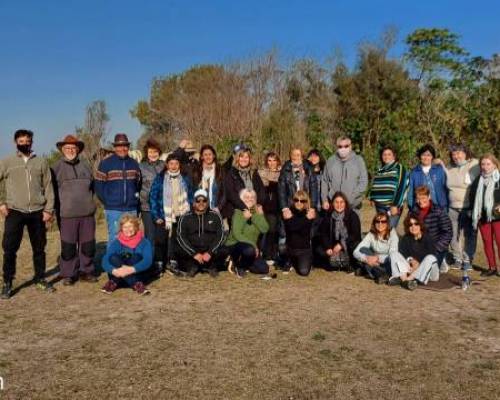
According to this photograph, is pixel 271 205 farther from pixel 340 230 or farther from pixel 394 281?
pixel 394 281

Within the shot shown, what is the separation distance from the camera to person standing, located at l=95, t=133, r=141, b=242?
663cm

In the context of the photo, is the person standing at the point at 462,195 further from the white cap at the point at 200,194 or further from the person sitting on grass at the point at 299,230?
the white cap at the point at 200,194

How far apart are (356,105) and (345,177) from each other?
14.9 metres

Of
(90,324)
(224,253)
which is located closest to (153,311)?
(90,324)

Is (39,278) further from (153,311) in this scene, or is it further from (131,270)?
(153,311)

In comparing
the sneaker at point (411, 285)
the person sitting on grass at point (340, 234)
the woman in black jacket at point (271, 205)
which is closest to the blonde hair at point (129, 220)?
the woman in black jacket at point (271, 205)

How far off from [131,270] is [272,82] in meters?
16.8

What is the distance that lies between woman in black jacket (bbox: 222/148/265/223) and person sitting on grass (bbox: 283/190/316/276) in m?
0.55

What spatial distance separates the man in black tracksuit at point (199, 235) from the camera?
684 cm


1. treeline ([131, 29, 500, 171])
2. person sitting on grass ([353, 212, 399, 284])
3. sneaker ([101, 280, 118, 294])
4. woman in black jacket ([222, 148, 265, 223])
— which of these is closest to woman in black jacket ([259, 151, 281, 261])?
woman in black jacket ([222, 148, 265, 223])

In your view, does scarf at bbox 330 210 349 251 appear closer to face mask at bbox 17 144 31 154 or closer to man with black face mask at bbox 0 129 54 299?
man with black face mask at bbox 0 129 54 299

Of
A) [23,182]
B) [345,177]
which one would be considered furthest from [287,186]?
[23,182]

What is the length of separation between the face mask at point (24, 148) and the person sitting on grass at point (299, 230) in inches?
130

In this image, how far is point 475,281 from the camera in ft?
21.5
